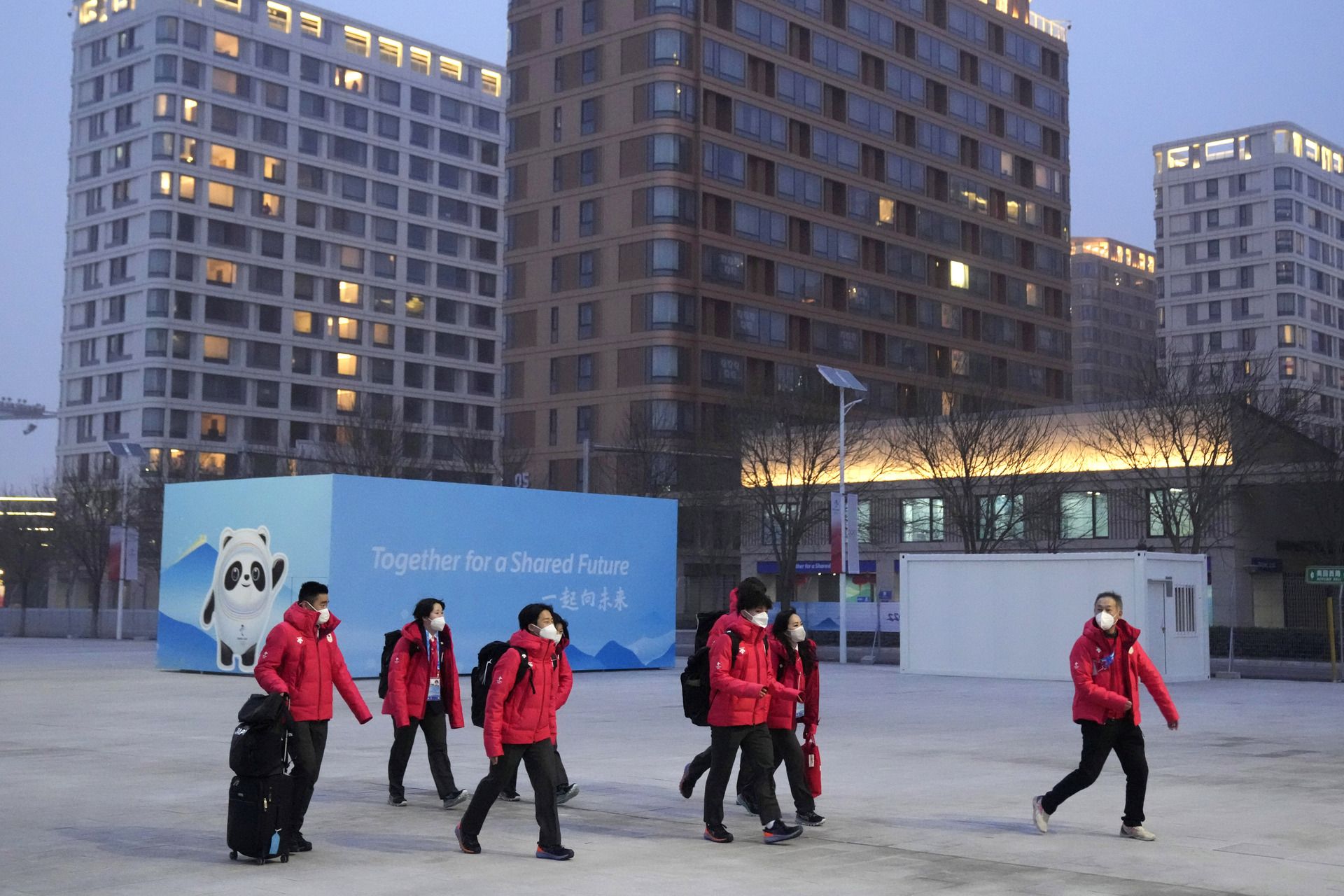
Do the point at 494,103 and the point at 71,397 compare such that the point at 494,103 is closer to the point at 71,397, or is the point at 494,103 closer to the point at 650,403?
the point at 71,397

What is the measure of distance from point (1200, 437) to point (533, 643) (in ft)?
151

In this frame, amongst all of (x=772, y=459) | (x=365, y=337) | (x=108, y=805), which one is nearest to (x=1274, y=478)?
(x=772, y=459)

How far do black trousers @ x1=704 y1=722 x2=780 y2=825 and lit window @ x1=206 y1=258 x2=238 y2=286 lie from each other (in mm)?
97751

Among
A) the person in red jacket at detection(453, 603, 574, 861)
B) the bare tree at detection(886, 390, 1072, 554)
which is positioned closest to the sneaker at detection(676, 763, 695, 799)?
the person in red jacket at detection(453, 603, 574, 861)

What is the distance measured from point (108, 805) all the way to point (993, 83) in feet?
291

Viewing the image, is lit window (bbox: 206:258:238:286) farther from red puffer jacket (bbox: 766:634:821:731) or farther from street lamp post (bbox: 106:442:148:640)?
red puffer jacket (bbox: 766:634:821:731)

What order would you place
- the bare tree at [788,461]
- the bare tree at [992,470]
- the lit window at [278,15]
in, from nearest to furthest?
the bare tree at [992,470]
the bare tree at [788,461]
the lit window at [278,15]

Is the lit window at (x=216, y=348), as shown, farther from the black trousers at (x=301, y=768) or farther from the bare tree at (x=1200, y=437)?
the black trousers at (x=301, y=768)

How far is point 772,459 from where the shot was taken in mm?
60500

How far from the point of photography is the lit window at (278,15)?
10794cm

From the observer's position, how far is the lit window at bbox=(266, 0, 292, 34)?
354 ft

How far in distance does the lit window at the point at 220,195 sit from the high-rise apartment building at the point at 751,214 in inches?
1132

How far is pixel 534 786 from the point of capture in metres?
10.4

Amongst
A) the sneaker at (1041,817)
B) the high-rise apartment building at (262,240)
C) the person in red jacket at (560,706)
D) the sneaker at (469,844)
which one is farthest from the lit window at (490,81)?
the sneaker at (469,844)
